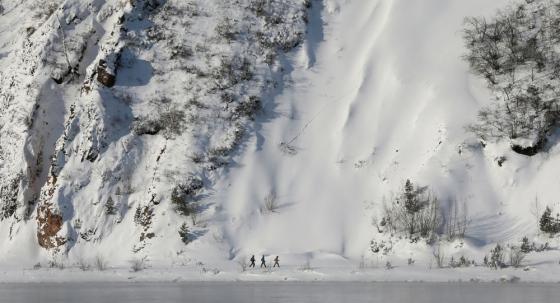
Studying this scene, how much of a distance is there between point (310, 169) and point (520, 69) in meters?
14.3

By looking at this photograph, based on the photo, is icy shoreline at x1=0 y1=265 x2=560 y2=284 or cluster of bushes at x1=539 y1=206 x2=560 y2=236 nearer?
icy shoreline at x1=0 y1=265 x2=560 y2=284

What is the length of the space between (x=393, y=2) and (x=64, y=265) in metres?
28.6

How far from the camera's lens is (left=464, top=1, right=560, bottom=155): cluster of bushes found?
44594mm

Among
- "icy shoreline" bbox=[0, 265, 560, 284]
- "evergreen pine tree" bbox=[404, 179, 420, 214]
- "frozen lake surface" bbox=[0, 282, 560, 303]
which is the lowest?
"frozen lake surface" bbox=[0, 282, 560, 303]

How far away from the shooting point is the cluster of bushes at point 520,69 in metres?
44.6

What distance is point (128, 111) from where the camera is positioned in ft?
166

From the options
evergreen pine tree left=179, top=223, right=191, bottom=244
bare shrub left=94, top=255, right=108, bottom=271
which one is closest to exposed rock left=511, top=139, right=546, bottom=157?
evergreen pine tree left=179, top=223, right=191, bottom=244

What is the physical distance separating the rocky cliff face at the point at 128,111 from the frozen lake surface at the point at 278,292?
953cm

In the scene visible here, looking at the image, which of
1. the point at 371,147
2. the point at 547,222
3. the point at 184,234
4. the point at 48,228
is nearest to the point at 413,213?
the point at 371,147

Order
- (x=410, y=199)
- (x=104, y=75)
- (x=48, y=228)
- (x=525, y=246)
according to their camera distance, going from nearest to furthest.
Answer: (x=525, y=246), (x=410, y=199), (x=48, y=228), (x=104, y=75)

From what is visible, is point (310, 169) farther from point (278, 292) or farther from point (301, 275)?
point (278, 292)

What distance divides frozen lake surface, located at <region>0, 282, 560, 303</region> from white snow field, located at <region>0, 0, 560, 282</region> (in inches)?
106

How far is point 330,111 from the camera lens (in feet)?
165

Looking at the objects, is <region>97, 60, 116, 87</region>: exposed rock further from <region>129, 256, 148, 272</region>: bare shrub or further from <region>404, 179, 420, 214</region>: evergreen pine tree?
<region>404, 179, 420, 214</region>: evergreen pine tree
